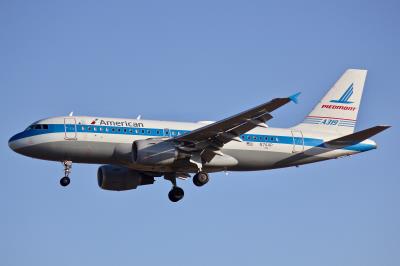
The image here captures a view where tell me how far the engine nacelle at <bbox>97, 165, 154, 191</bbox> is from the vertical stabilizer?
10861mm

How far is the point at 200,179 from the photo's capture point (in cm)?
5144

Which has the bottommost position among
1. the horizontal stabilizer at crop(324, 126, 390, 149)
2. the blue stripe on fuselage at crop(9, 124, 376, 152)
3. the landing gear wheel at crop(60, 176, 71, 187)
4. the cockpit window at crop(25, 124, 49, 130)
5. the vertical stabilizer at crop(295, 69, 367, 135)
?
the landing gear wheel at crop(60, 176, 71, 187)

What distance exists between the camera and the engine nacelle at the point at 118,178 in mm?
54219

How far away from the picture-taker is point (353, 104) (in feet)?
190

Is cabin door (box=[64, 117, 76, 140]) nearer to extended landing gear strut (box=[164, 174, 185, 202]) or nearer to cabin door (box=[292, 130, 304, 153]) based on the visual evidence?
extended landing gear strut (box=[164, 174, 185, 202])

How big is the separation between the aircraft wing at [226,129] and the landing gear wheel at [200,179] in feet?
4.68

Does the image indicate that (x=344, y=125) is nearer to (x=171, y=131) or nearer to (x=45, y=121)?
(x=171, y=131)

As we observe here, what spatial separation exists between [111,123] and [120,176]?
5.22 meters

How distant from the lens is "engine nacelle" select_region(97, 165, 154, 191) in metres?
54.2

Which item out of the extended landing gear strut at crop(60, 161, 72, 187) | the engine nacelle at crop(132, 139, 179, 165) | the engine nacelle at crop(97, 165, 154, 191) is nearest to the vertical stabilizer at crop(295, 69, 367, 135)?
the engine nacelle at crop(132, 139, 179, 165)

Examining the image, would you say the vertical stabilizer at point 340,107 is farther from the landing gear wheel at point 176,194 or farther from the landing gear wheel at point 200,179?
the landing gear wheel at point 176,194

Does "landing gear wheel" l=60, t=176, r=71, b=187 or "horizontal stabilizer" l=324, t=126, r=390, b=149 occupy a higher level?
"horizontal stabilizer" l=324, t=126, r=390, b=149

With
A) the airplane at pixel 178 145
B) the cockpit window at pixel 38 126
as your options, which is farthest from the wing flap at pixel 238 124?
the cockpit window at pixel 38 126

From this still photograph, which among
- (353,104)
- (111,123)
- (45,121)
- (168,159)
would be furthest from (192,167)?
(353,104)
